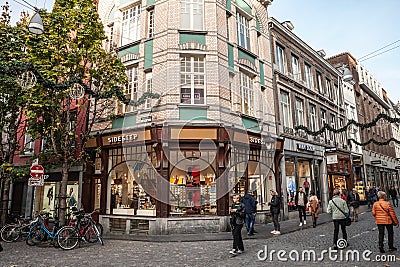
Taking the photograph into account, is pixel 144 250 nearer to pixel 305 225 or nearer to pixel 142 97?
pixel 142 97

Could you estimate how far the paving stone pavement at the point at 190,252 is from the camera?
6.91 m

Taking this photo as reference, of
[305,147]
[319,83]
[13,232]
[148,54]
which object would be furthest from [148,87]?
[319,83]

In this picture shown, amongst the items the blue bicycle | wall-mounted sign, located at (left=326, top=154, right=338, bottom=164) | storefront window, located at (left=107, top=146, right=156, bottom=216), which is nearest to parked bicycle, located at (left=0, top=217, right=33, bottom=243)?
the blue bicycle

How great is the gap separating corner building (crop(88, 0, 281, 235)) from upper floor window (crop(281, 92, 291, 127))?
236 centimetres

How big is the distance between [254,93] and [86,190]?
9.98 metres

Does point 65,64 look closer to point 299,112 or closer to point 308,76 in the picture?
point 299,112

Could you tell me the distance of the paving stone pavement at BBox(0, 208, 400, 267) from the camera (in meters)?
6.91

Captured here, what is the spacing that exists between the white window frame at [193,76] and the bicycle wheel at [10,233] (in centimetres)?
833

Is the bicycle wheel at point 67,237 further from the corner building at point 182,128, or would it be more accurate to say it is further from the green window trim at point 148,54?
the green window trim at point 148,54

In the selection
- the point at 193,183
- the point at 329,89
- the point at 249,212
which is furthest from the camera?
the point at 329,89

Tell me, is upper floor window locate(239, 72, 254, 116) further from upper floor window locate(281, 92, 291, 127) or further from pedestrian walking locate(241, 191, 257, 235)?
pedestrian walking locate(241, 191, 257, 235)

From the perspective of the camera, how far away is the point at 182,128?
1165 centimetres

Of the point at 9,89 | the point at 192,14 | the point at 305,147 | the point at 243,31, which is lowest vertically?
the point at 305,147

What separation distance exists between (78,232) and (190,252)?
13.3 ft
